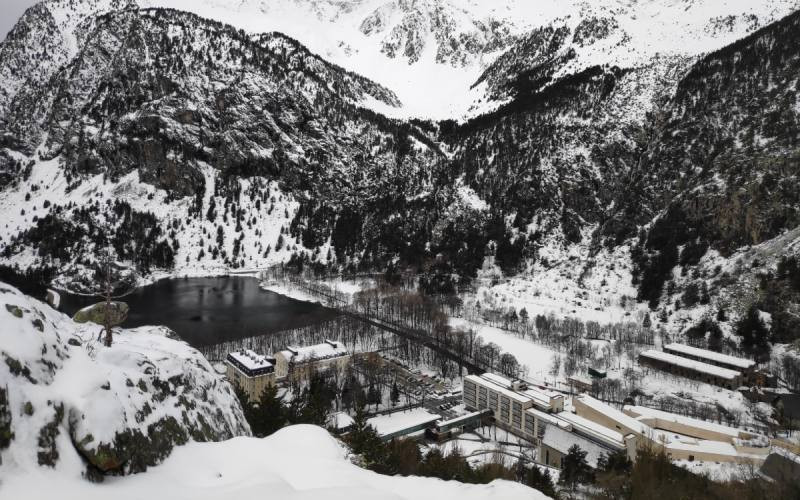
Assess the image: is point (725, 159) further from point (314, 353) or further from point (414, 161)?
point (414, 161)

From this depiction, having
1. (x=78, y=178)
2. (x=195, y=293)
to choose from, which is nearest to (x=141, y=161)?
(x=78, y=178)

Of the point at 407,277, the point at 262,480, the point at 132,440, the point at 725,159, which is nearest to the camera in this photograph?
the point at 132,440

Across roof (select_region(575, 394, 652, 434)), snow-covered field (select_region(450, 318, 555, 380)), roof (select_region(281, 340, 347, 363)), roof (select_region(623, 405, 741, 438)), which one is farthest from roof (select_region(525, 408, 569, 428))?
roof (select_region(281, 340, 347, 363))

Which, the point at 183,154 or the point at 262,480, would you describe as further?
the point at 183,154

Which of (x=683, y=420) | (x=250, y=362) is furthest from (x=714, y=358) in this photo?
(x=250, y=362)

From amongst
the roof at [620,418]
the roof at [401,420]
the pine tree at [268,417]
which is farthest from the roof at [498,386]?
the pine tree at [268,417]

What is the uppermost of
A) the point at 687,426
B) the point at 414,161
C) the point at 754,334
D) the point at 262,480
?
the point at 414,161

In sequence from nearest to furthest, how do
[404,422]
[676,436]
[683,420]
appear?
[676,436] < [683,420] < [404,422]
